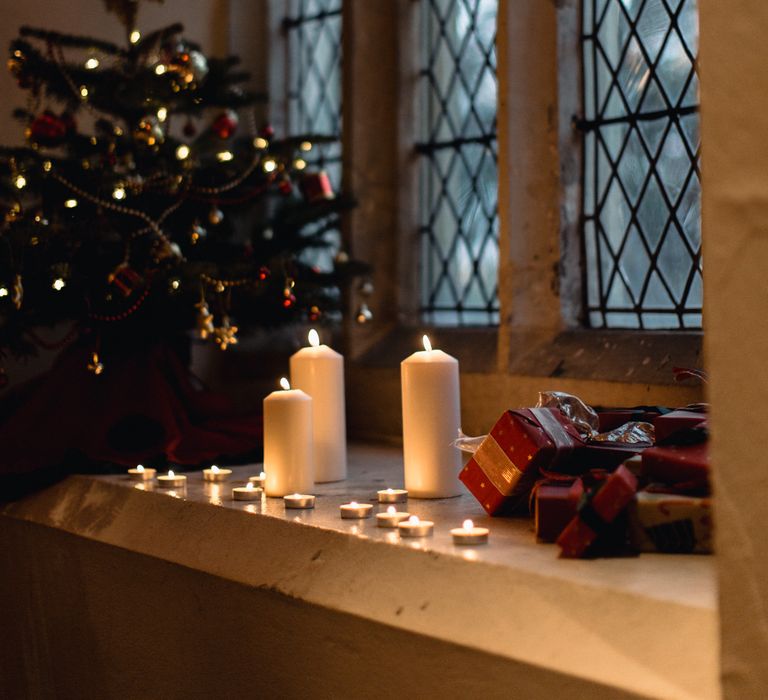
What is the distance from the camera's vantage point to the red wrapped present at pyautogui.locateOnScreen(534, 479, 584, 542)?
5.27ft

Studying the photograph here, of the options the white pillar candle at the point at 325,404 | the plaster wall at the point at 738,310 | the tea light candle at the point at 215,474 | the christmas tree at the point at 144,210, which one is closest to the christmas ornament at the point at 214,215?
the christmas tree at the point at 144,210

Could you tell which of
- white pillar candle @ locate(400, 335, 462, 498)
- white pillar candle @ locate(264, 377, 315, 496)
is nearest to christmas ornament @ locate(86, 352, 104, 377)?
white pillar candle @ locate(264, 377, 315, 496)

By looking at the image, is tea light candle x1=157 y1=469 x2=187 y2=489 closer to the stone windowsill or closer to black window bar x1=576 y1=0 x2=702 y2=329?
the stone windowsill

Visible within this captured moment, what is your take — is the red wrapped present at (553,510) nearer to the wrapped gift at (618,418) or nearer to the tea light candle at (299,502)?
the wrapped gift at (618,418)

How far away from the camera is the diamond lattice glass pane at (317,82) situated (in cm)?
364

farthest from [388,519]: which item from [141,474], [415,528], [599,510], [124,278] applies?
[124,278]

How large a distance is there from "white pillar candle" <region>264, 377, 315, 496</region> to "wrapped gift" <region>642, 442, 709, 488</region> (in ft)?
2.43

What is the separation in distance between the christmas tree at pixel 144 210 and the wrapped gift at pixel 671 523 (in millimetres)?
1307

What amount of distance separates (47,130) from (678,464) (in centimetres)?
171

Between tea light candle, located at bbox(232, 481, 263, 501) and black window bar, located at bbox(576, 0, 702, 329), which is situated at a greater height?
black window bar, located at bbox(576, 0, 702, 329)

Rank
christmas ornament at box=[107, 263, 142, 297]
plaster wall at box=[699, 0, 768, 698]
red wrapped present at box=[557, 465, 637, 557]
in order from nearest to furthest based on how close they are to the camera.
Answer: plaster wall at box=[699, 0, 768, 698]
red wrapped present at box=[557, 465, 637, 557]
christmas ornament at box=[107, 263, 142, 297]

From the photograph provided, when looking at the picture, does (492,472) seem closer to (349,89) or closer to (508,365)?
(508,365)

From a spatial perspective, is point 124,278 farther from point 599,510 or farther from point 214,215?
Answer: point 599,510

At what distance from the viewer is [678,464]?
156cm
